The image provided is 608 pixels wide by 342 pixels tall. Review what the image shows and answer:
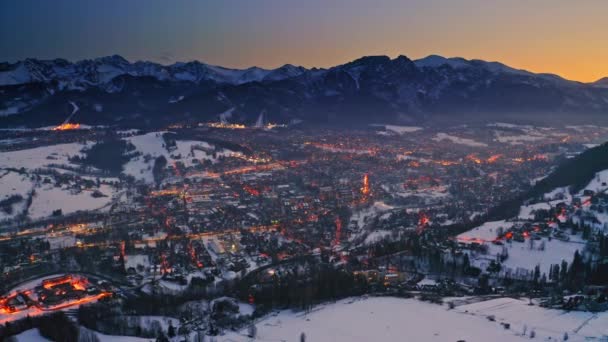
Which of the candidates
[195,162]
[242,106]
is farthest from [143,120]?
[195,162]

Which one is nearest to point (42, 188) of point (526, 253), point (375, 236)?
point (375, 236)

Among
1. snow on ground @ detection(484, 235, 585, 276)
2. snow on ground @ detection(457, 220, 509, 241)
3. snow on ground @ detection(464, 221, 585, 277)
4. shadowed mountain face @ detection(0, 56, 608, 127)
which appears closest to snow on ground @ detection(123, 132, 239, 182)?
shadowed mountain face @ detection(0, 56, 608, 127)

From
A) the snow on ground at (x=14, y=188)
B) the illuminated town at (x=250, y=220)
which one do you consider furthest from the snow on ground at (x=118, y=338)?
the snow on ground at (x=14, y=188)

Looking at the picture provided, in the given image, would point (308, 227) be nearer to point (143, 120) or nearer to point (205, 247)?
point (205, 247)

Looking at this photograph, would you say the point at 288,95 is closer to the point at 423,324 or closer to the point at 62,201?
the point at 62,201

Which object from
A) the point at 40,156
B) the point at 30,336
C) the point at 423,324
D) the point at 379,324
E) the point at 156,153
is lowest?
the point at 30,336

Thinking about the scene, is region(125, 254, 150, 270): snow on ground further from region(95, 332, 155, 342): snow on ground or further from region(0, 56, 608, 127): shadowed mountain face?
region(0, 56, 608, 127): shadowed mountain face
